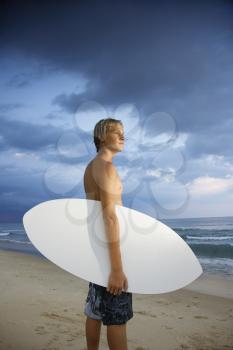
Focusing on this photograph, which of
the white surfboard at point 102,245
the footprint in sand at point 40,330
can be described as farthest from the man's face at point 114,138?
the footprint in sand at point 40,330

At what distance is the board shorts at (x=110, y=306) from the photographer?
181 cm

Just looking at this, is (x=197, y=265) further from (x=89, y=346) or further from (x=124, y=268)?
(x=89, y=346)

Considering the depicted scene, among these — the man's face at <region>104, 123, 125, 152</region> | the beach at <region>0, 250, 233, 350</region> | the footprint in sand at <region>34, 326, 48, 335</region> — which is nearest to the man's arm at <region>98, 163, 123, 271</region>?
the man's face at <region>104, 123, 125, 152</region>

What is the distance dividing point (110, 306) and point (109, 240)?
358mm

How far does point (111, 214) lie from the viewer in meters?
1.73

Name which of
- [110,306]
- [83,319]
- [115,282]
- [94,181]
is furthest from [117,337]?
[83,319]

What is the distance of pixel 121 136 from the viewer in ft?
6.35

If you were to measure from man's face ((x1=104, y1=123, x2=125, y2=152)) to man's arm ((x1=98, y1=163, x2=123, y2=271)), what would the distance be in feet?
0.60

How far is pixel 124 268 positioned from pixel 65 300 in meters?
2.47

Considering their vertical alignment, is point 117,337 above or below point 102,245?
below

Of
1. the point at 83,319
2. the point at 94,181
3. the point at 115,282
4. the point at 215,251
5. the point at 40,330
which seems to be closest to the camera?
the point at 115,282

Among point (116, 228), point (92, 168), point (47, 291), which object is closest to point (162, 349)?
point (116, 228)

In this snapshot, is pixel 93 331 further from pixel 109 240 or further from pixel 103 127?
pixel 103 127

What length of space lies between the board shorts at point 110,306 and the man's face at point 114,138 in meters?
0.73
